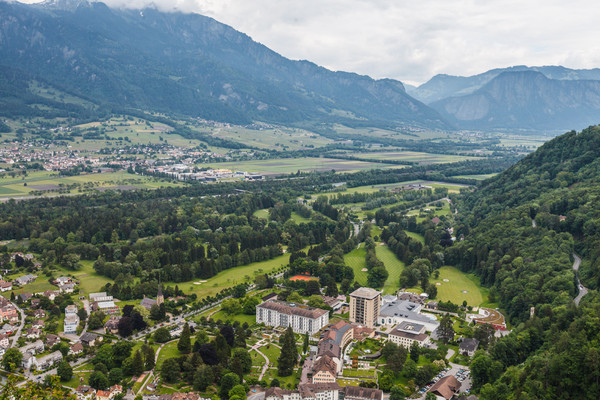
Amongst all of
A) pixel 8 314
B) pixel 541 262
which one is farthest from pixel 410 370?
pixel 8 314

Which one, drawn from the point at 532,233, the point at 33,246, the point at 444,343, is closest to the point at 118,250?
the point at 33,246

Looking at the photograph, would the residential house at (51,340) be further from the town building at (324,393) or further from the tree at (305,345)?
the tree at (305,345)

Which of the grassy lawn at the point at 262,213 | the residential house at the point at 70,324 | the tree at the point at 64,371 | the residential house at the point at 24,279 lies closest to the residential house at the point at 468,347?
the tree at the point at 64,371

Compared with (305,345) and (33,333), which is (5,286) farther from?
(305,345)

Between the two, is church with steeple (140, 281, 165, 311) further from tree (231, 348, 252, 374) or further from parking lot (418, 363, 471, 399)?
parking lot (418, 363, 471, 399)

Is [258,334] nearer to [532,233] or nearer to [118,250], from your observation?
[118,250]
